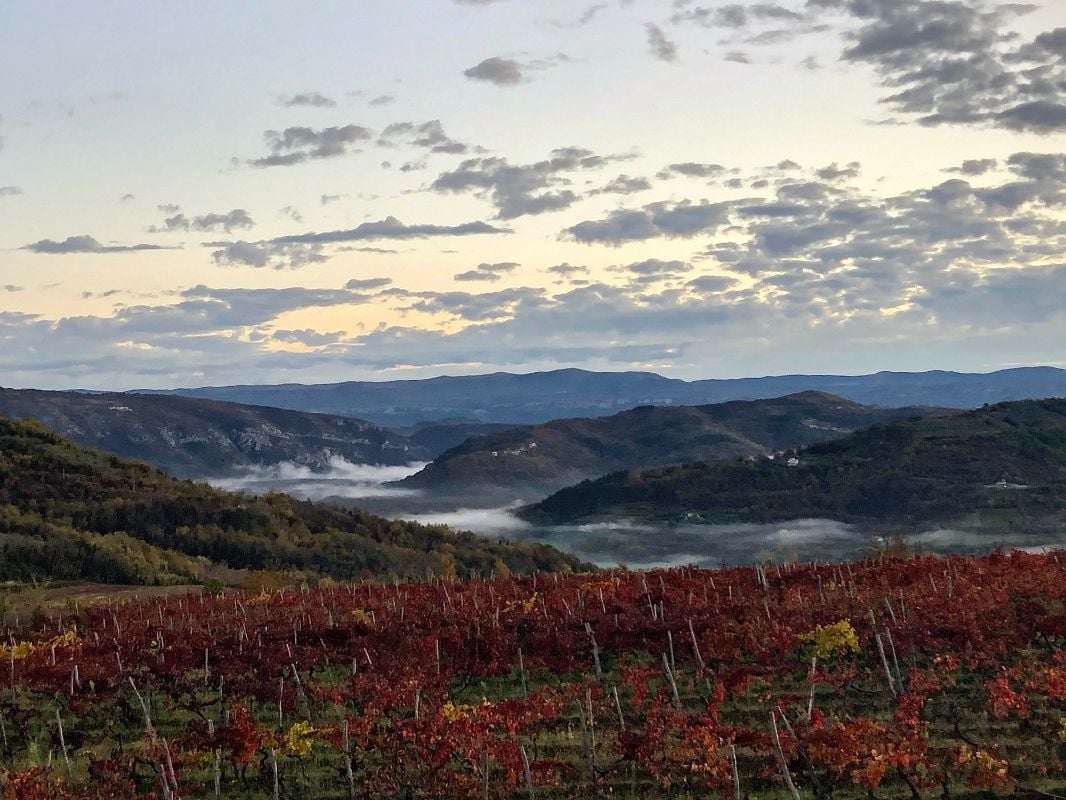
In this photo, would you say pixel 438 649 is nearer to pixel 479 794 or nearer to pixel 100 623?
pixel 479 794

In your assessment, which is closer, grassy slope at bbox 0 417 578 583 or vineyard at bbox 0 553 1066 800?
vineyard at bbox 0 553 1066 800

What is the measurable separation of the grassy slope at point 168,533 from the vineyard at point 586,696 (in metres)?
39.0

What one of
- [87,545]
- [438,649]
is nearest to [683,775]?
[438,649]

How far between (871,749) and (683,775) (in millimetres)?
3013

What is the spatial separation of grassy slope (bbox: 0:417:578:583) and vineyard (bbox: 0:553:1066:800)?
128 feet

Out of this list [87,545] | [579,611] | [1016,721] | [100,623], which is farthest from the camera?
[87,545]

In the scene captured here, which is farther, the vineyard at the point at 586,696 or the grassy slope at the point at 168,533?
the grassy slope at the point at 168,533

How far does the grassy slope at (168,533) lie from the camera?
72.1 m

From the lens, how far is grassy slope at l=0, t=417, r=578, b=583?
7212cm

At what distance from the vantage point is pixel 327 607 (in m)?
38.8

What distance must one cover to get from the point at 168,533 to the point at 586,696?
8430 cm

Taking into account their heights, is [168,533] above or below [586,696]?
below

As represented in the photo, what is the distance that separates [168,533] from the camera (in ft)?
319

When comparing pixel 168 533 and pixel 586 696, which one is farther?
pixel 168 533
